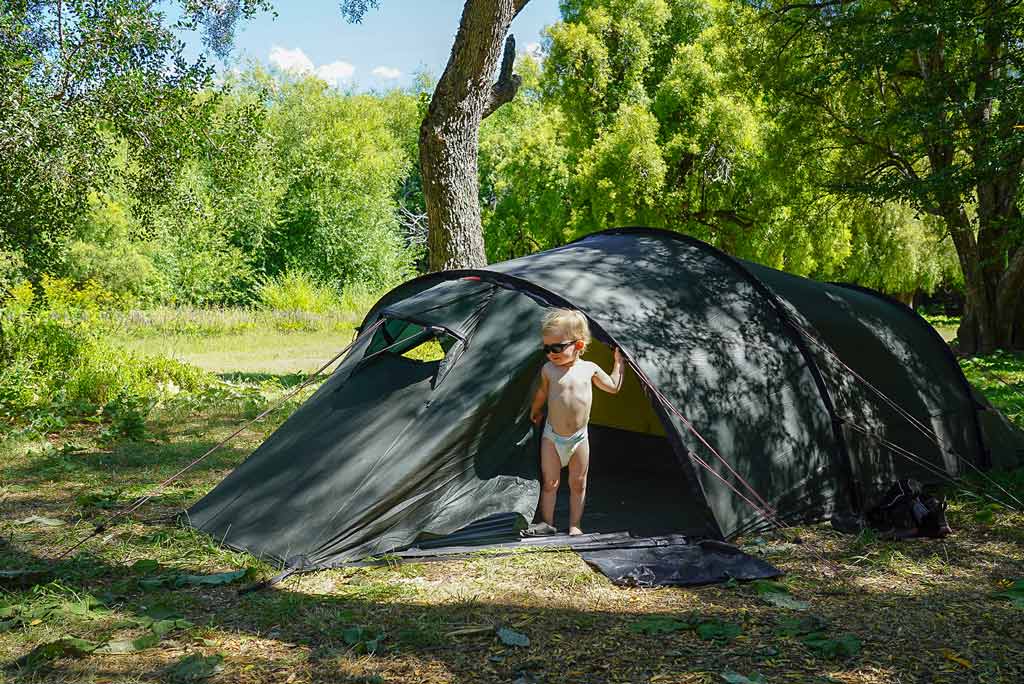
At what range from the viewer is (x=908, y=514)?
4977 millimetres

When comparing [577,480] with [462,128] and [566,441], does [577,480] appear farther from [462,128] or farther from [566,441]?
[462,128]

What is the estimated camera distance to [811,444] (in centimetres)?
518

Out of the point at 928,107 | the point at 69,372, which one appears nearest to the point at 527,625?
the point at 928,107

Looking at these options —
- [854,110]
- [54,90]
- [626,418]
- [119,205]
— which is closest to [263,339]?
[119,205]

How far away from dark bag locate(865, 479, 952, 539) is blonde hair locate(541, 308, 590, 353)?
1935 millimetres

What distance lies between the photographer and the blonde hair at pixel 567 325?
481cm

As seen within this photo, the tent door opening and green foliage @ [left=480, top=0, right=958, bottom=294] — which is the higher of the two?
green foliage @ [left=480, top=0, right=958, bottom=294]

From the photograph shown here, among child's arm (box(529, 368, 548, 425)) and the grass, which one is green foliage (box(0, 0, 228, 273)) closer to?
the grass

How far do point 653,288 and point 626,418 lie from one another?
70.5 inches

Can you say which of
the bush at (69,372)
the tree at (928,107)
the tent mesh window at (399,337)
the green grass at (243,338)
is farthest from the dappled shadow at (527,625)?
the green grass at (243,338)

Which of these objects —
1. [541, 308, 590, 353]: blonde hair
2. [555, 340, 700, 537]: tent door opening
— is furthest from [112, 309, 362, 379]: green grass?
[541, 308, 590, 353]: blonde hair

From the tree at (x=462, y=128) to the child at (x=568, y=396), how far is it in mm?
5827

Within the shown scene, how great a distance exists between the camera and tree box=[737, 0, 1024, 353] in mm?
6902

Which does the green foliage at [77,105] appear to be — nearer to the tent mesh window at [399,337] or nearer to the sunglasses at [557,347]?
the tent mesh window at [399,337]
